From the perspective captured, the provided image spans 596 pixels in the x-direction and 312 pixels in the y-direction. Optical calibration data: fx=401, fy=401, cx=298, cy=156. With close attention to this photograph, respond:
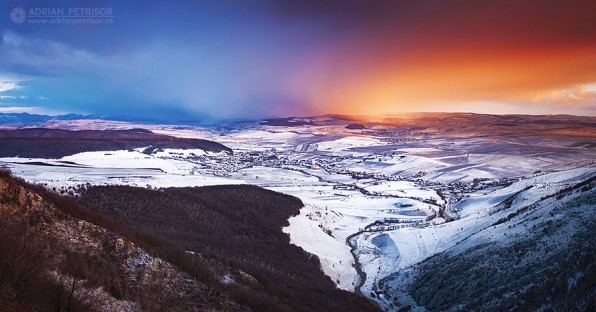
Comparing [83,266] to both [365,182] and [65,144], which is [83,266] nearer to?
[365,182]

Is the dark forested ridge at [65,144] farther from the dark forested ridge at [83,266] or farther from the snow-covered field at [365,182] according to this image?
the dark forested ridge at [83,266]

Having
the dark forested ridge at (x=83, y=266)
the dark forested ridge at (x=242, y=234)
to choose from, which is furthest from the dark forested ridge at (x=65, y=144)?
the dark forested ridge at (x=83, y=266)

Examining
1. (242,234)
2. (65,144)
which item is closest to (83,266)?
(242,234)

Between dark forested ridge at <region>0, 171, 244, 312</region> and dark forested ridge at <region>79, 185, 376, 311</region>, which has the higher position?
dark forested ridge at <region>0, 171, 244, 312</region>

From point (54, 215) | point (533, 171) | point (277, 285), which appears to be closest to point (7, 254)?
point (54, 215)

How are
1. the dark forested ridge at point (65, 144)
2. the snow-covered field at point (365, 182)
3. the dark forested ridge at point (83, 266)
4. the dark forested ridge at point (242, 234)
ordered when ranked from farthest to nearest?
the dark forested ridge at point (65, 144)
the snow-covered field at point (365, 182)
the dark forested ridge at point (242, 234)
the dark forested ridge at point (83, 266)

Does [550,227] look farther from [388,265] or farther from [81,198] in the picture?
[81,198]

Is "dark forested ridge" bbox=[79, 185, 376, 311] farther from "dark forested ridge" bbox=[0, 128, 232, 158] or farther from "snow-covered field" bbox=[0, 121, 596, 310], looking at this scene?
"dark forested ridge" bbox=[0, 128, 232, 158]

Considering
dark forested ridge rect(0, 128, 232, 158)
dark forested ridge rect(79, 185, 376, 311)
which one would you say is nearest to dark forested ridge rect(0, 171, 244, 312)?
dark forested ridge rect(79, 185, 376, 311)

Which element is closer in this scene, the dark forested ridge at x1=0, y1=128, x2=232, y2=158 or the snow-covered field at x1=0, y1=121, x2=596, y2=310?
the snow-covered field at x1=0, y1=121, x2=596, y2=310
